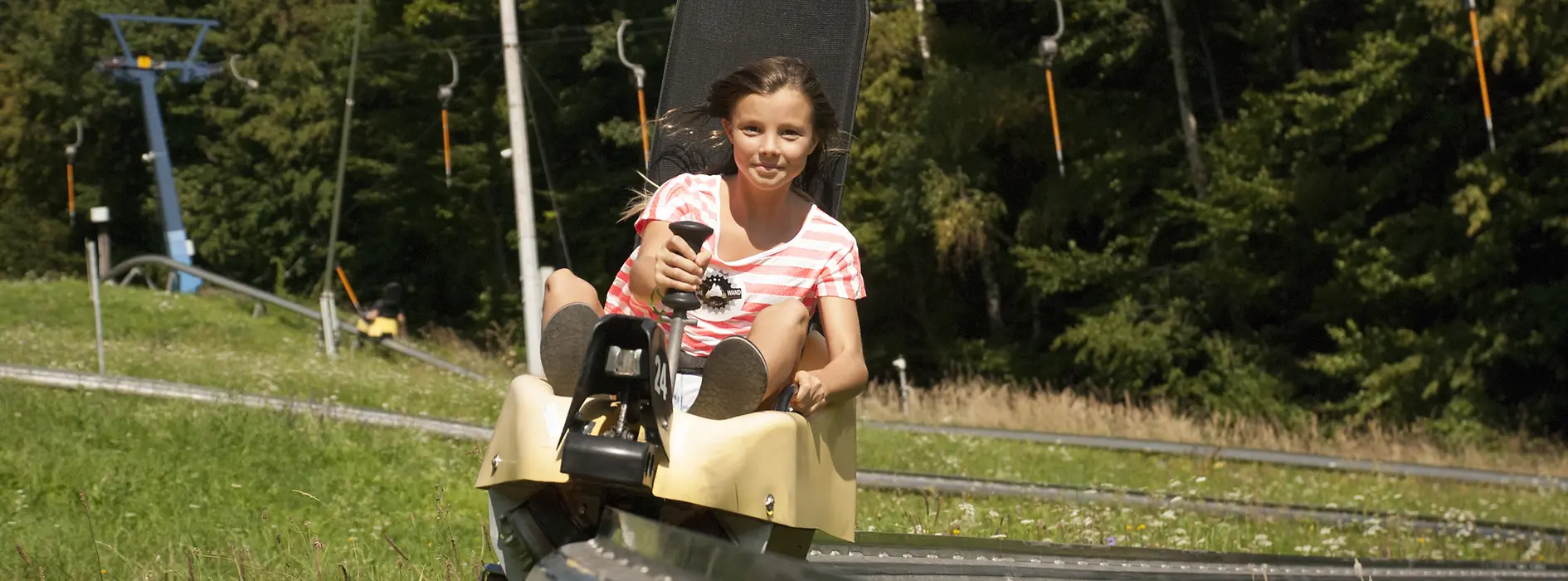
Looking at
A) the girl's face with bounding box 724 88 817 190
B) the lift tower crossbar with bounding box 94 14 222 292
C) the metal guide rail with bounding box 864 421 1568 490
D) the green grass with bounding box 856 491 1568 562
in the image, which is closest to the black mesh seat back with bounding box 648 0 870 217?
the girl's face with bounding box 724 88 817 190

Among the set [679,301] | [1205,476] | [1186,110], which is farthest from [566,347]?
[1186,110]

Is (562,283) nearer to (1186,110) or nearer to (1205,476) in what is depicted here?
(1205,476)

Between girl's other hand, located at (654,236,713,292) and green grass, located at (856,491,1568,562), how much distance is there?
9.23 feet

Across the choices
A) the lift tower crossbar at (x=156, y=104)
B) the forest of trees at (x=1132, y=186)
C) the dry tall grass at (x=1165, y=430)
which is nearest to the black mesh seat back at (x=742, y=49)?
the dry tall grass at (x=1165, y=430)

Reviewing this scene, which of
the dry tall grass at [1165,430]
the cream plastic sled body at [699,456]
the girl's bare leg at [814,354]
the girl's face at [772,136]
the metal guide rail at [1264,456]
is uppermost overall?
the girl's face at [772,136]

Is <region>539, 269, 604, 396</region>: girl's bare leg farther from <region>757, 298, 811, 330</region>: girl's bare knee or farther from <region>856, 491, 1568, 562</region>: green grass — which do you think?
<region>856, 491, 1568, 562</region>: green grass

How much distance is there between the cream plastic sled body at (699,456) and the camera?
3283mm

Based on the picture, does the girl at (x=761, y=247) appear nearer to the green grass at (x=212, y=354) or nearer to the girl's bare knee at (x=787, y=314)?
the girl's bare knee at (x=787, y=314)

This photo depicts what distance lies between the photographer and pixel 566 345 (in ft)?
11.4

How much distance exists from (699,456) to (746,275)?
88cm

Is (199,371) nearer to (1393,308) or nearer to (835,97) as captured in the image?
(835,97)

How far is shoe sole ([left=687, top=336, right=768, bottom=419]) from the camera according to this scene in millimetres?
A: 3449

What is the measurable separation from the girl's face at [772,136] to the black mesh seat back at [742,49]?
0.78 meters

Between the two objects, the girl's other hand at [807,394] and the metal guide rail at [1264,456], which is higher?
the girl's other hand at [807,394]
